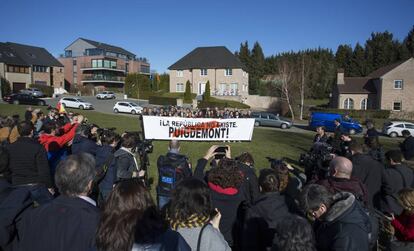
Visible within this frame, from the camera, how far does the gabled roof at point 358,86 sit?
50.4 m

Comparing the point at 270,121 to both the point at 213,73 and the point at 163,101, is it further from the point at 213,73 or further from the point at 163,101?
the point at 213,73

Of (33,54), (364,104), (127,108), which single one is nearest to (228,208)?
(127,108)

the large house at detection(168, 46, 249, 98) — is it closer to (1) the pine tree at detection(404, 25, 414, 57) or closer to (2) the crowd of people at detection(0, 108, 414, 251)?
(1) the pine tree at detection(404, 25, 414, 57)

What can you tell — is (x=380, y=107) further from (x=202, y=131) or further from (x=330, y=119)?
(x=202, y=131)

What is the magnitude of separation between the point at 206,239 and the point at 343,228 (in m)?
1.30

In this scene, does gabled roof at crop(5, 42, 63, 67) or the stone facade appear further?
gabled roof at crop(5, 42, 63, 67)

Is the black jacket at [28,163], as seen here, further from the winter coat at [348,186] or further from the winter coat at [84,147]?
the winter coat at [348,186]

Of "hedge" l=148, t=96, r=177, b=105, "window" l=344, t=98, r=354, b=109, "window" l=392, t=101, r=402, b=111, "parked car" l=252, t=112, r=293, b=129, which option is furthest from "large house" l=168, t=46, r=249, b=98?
"parked car" l=252, t=112, r=293, b=129

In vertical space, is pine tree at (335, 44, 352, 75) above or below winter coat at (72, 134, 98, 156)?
above

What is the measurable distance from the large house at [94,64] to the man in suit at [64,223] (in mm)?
76191

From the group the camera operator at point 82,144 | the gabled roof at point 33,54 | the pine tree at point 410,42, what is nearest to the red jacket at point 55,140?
the camera operator at point 82,144

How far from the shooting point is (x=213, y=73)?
6109 centimetres

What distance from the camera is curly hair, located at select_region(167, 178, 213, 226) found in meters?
2.97

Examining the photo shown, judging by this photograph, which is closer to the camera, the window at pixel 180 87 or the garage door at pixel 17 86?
the garage door at pixel 17 86
